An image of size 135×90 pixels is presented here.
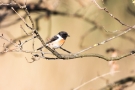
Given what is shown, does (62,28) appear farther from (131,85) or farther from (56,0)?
(131,85)

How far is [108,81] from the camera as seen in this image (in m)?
5.82

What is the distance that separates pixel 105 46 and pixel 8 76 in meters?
2.23

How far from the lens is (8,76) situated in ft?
17.6

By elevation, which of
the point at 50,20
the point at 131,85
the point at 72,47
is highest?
the point at 50,20

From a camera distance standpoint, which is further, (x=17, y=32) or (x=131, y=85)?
(x=131, y=85)

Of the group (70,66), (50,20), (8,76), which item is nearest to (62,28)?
(50,20)

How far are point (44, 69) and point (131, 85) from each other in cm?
209

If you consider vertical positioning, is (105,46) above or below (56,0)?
below

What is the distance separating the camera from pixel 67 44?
5598 millimetres

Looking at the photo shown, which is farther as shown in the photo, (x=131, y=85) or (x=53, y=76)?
(x=131, y=85)

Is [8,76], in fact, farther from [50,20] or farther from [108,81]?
[108,81]

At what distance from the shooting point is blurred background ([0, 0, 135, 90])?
17.6 feet

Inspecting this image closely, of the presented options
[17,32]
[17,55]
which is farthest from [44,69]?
[17,32]

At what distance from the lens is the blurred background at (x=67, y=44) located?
5.36 m
